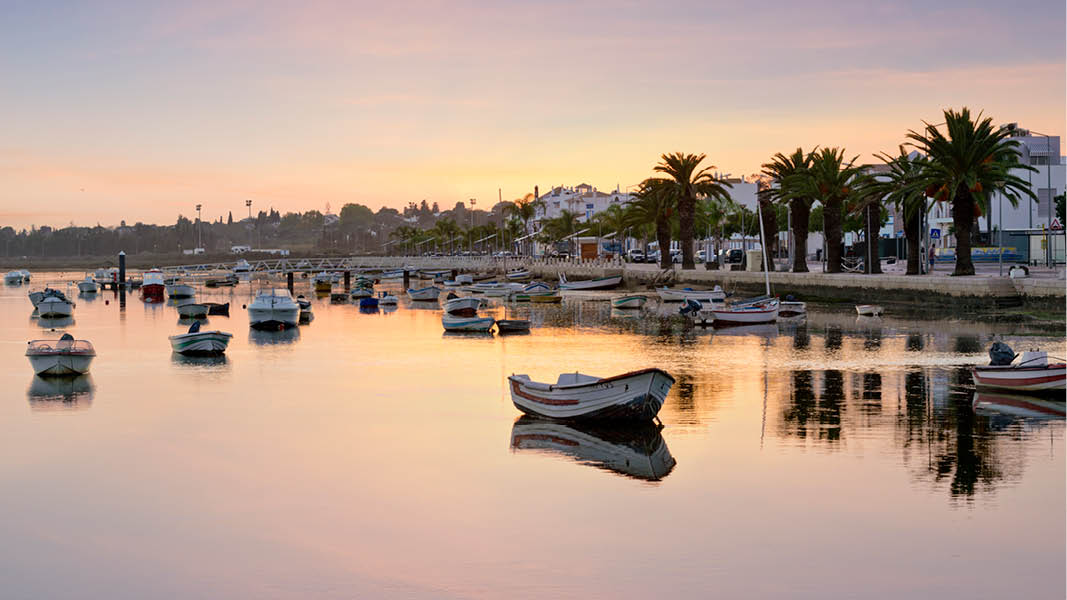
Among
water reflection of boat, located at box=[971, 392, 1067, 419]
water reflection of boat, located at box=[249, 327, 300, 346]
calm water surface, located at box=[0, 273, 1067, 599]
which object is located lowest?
calm water surface, located at box=[0, 273, 1067, 599]

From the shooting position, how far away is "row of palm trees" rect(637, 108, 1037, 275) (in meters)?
64.3

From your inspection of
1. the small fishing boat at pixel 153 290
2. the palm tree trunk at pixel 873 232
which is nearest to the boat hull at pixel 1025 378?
the palm tree trunk at pixel 873 232

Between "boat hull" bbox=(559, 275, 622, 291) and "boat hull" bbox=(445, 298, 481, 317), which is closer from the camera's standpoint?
"boat hull" bbox=(445, 298, 481, 317)

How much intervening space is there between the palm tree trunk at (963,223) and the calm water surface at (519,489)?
69.7 feet

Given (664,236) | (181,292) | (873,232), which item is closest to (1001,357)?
(873,232)

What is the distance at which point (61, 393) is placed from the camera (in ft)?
131

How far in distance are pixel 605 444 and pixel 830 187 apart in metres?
60.7

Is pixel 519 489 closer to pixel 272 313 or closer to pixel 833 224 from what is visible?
pixel 272 313

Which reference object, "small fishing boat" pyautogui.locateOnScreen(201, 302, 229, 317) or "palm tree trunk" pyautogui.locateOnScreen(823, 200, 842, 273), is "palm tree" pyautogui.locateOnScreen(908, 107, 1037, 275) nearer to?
"palm tree trunk" pyautogui.locateOnScreen(823, 200, 842, 273)

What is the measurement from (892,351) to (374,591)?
37.5m

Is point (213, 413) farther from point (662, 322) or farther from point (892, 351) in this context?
point (662, 322)

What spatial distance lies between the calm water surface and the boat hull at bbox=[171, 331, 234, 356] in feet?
22.3

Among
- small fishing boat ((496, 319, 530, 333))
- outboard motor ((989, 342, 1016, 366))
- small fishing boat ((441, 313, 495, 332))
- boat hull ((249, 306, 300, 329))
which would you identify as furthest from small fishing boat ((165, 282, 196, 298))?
outboard motor ((989, 342, 1016, 366))

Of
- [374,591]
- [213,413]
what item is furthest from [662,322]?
[374,591]
